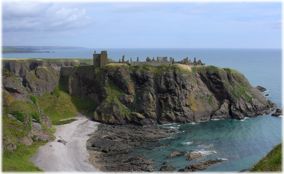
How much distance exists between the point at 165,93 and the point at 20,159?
43.5m

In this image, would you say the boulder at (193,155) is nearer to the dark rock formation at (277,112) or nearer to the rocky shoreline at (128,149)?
the rocky shoreline at (128,149)

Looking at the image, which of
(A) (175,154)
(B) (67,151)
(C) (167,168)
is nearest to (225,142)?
(A) (175,154)

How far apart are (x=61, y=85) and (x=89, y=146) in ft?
123

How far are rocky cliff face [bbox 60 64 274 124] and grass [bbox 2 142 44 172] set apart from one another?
28914 mm

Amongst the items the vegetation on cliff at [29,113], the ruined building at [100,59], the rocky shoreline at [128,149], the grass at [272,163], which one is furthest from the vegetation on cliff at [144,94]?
the grass at [272,163]

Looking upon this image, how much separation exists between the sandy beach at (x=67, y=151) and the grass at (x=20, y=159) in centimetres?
97

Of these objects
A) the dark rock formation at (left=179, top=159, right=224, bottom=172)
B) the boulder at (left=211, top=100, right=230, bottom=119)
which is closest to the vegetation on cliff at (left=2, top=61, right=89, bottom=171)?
the dark rock formation at (left=179, top=159, right=224, bottom=172)

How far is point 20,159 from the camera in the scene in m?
57.1

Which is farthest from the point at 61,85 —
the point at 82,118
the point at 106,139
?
the point at 106,139

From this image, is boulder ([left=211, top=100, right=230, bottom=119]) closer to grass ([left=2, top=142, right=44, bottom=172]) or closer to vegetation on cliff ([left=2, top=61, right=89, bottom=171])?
vegetation on cliff ([left=2, top=61, right=89, bottom=171])

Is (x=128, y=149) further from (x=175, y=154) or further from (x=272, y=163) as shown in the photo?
(x=272, y=163)

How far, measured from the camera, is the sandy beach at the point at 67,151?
57062mm

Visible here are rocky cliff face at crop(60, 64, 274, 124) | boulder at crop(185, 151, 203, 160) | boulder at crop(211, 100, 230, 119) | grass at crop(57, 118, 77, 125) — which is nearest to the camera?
boulder at crop(185, 151, 203, 160)

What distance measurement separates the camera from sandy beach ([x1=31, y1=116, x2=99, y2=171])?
187ft
